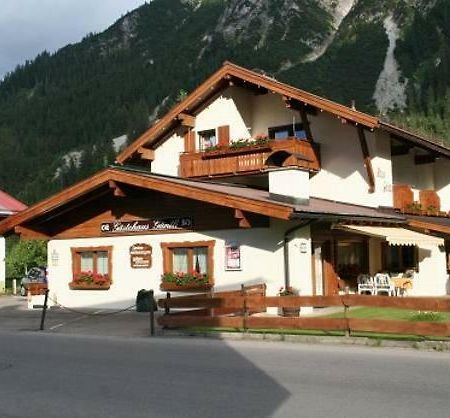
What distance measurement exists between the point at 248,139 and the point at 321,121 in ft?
9.28

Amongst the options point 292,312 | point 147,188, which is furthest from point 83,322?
point 292,312

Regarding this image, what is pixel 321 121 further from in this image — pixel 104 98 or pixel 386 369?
pixel 104 98

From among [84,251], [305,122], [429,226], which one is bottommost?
[84,251]

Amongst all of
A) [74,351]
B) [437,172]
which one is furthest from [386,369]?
[437,172]

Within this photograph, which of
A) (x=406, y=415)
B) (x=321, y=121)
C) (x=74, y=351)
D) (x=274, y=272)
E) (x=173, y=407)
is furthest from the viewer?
(x=321, y=121)

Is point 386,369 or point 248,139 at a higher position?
point 248,139

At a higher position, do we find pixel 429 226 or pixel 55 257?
pixel 429 226

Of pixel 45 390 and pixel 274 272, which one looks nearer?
pixel 45 390

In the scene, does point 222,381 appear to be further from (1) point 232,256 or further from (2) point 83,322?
(1) point 232,256

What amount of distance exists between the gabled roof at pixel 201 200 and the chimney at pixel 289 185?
0.22 meters

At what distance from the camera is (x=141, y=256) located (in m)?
21.3

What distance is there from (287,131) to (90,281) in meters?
8.78

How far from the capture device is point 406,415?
719 centimetres

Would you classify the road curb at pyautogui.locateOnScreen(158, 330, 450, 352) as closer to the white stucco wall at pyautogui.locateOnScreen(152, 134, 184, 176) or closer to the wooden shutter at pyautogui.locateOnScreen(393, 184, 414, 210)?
the wooden shutter at pyautogui.locateOnScreen(393, 184, 414, 210)
